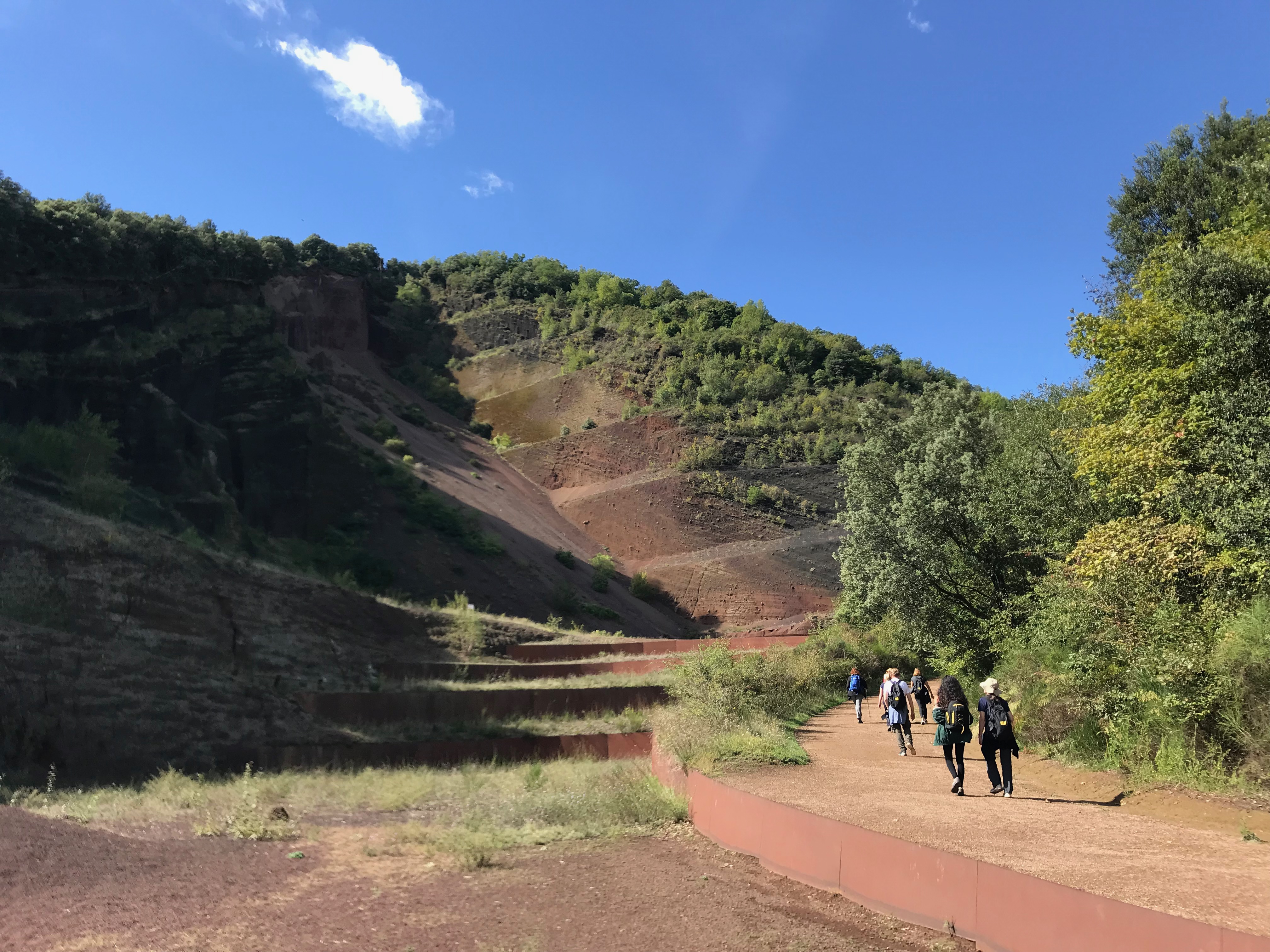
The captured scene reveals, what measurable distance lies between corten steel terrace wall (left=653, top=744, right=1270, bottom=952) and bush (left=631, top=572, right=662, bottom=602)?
128 feet

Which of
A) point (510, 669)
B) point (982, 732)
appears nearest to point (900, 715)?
point (982, 732)

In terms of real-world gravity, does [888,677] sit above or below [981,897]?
above

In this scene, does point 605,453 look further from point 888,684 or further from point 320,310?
point 888,684

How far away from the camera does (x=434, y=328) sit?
244ft

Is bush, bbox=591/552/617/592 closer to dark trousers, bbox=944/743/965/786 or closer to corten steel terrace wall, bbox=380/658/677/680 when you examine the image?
corten steel terrace wall, bbox=380/658/677/680

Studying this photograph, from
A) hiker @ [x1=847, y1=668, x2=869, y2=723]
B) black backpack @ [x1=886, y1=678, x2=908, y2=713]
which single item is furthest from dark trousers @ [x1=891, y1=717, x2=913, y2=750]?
hiker @ [x1=847, y1=668, x2=869, y2=723]

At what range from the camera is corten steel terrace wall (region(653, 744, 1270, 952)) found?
454 centimetres

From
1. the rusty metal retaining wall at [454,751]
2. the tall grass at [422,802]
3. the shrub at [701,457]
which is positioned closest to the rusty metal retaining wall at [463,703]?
the rusty metal retaining wall at [454,751]

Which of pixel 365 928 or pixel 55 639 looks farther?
pixel 55 639

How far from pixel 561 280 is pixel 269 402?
4383 centimetres

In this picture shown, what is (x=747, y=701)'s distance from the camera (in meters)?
16.6

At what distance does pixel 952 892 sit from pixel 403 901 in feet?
14.8

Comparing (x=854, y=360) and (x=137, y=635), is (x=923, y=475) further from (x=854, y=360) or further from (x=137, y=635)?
(x=854, y=360)

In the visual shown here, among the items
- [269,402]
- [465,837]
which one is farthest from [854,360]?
[465,837]
